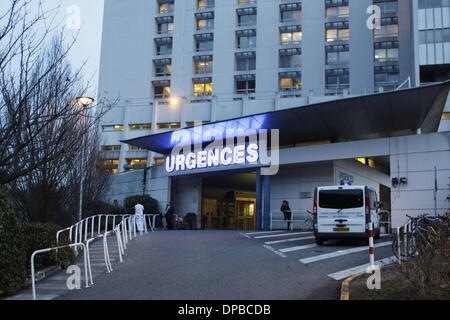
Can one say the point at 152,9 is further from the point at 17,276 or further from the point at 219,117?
the point at 17,276

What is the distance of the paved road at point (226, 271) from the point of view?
8.53m

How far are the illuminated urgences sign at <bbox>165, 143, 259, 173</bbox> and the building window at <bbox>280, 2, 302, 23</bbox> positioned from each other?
31622 mm

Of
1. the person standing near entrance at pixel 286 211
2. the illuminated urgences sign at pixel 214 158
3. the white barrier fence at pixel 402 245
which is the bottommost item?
the white barrier fence at pixel 402 245

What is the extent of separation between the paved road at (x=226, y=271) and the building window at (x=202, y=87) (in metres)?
41.7

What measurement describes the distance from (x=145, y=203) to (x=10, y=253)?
2197 centimetres

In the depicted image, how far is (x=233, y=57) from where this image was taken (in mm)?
56438

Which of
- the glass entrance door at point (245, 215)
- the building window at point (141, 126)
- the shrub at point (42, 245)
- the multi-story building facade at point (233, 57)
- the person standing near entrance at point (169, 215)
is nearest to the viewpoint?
the shrub at point (42, 245)

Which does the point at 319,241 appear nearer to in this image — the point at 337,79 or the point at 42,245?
the point at 42,245

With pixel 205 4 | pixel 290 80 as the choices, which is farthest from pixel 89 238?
pixel 205 4

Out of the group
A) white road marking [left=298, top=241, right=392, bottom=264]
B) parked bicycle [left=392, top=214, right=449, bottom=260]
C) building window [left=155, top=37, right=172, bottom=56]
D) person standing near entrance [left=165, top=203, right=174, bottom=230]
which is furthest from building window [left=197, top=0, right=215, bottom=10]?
parked bicycle [left=392, top=214, right=449, bottom=260]

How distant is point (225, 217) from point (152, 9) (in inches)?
1418

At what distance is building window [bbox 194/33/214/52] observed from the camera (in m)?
58.4

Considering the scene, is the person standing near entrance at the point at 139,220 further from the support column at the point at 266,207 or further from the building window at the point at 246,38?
the building window at the point at 246,38

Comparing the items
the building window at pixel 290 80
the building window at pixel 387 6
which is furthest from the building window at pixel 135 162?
the building window at pixel 387 6
